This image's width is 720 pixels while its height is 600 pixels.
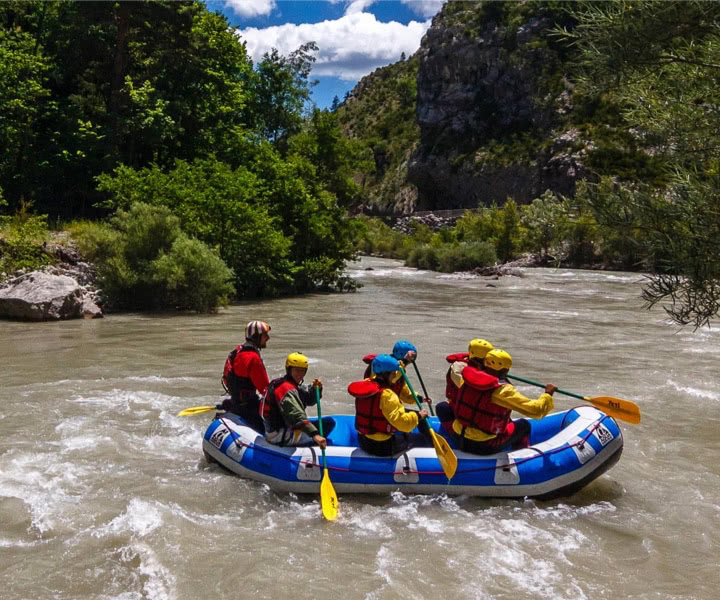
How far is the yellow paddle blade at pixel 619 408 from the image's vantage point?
6531mm

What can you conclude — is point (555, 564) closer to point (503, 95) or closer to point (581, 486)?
point (581, 486)

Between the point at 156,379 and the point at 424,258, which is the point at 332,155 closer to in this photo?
the point at 156,379

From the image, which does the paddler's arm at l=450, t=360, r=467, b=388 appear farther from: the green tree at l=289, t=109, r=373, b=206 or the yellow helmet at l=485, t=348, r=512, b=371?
the green tree at l=289, t=109, r=373, b=206

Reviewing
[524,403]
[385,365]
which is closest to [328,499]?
[385,365]

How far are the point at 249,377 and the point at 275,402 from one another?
67 cm

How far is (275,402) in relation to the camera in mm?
6180

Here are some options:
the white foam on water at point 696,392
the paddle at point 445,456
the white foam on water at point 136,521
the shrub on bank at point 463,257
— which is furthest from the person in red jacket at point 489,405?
the shrub on bank at point 463,257

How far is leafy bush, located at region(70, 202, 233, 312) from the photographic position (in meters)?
17.2

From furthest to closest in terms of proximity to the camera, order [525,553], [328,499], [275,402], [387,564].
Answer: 1. [275,402]
2. [328,499]
3. [525,553]
4. [387,564]

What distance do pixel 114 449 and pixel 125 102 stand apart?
59.7 ft

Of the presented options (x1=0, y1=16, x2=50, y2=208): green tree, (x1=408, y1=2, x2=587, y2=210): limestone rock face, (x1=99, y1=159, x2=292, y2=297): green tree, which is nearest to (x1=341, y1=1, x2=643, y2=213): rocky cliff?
(x1=408, y1=2, x2=587, y2=210): limestone rock face

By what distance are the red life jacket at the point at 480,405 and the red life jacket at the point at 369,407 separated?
671 millimetres

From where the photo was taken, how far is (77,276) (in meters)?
18.0

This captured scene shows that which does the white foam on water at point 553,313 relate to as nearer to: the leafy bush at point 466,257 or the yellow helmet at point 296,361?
the yellow helmet at point 296,361
